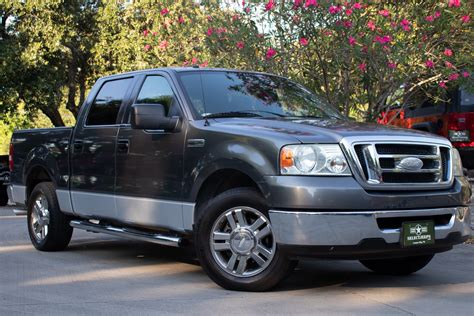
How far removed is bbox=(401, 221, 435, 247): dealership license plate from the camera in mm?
5492

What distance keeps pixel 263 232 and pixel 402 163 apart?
3.90 feet

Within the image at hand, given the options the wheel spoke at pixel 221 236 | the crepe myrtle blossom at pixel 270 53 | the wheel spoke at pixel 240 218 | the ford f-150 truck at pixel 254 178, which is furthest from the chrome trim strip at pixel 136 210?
the crepe myrtle blossom at pixel 270 53

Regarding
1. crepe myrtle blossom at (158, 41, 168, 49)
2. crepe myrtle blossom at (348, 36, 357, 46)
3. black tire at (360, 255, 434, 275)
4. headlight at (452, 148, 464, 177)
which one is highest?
crepe myrtle blossom at (158, 41, 168, 49)

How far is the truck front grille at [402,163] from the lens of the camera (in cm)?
545

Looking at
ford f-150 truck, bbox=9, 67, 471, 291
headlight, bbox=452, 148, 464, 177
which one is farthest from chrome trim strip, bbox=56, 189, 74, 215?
headlight, bbox=452, 148, 464, 177

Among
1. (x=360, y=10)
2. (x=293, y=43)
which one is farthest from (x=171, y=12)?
(x=360, y=10)

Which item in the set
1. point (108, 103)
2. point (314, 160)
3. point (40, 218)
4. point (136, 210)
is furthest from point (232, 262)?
point (40, 218)

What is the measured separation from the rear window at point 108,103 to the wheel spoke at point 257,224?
2331mm

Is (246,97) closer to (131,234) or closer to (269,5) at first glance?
(131,234)

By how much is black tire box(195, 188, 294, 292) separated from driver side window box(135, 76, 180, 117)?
1110mm

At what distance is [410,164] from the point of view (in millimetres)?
5637

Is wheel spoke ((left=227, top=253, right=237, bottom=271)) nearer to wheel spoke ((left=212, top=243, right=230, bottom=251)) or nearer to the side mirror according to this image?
wheel spoke ((left=212, top=243, right=230, bottom=251))

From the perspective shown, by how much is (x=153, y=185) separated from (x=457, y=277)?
2882 millimetres

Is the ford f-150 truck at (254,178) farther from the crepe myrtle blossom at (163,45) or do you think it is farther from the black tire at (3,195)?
the black tire at (3,195)
